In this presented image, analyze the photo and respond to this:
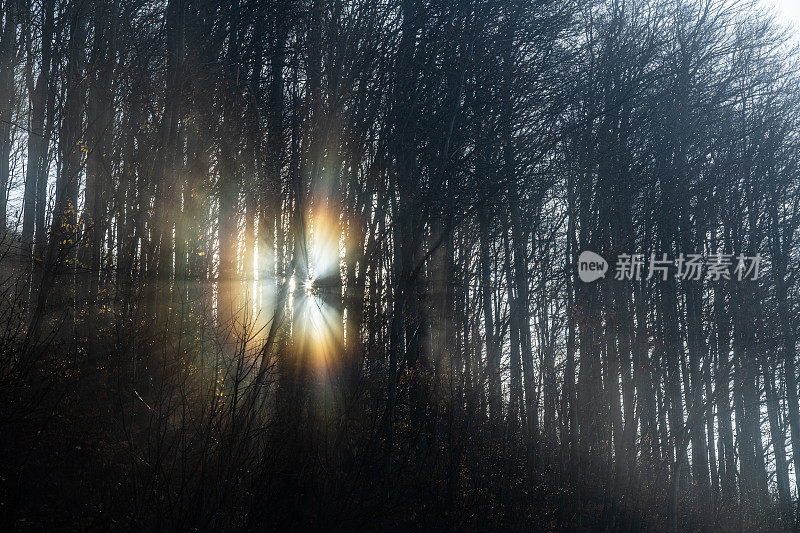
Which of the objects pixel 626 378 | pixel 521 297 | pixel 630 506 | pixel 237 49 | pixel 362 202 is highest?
pixel 237 49

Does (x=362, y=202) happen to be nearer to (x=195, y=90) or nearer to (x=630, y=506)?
(x=195, y=90)

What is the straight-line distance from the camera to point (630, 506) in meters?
10.1

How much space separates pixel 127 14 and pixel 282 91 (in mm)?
2798

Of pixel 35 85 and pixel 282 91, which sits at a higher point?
pixel 35 85

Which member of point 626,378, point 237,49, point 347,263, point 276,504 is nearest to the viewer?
point 276,504

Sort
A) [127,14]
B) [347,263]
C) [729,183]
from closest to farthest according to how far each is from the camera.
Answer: [347,263], [127,14], [729,183]

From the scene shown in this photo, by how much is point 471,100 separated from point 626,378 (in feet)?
27.1

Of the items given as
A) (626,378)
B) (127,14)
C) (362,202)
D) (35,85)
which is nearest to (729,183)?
(626,378)


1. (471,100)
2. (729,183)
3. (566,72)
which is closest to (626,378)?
(729,183)

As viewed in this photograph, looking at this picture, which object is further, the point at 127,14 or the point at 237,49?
the point at 237,49

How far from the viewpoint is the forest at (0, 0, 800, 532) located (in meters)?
5.24

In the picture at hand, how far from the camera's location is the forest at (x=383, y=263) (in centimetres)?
524

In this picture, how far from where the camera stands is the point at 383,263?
903 centimetres

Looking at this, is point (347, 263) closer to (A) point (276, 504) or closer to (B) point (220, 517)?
(A) point (276, 504)
